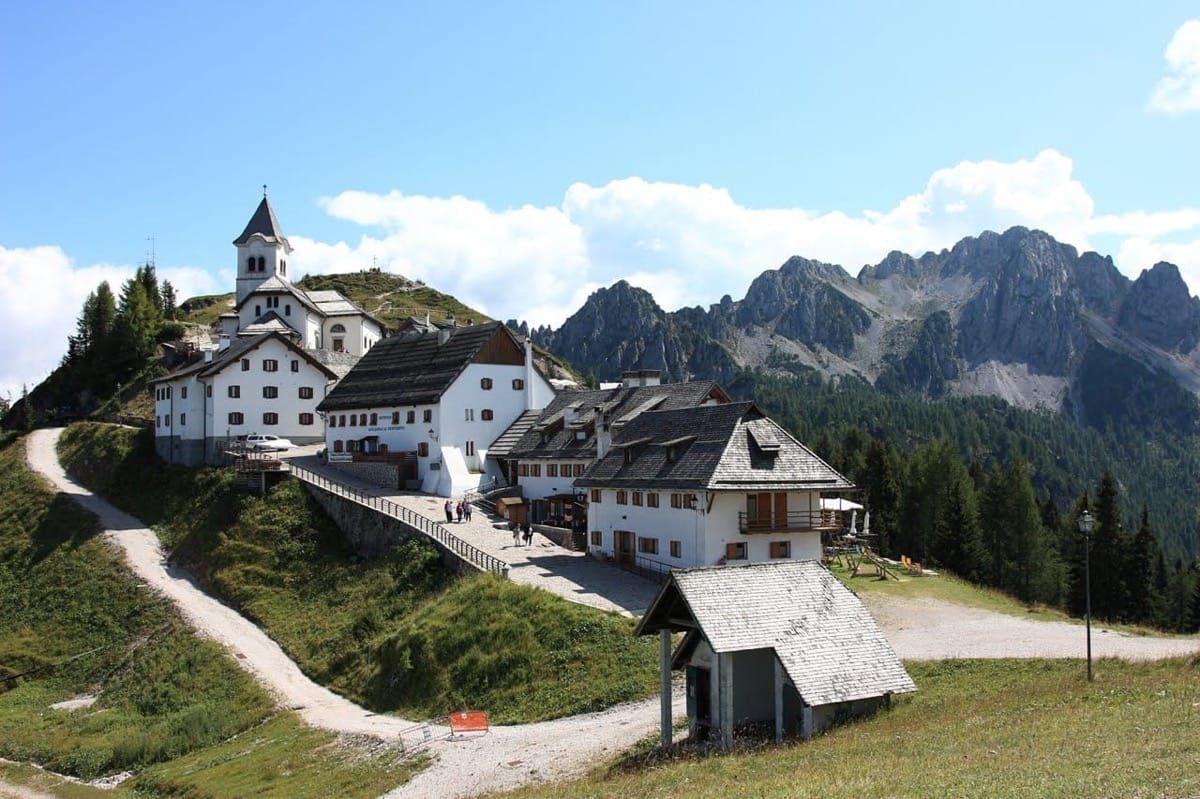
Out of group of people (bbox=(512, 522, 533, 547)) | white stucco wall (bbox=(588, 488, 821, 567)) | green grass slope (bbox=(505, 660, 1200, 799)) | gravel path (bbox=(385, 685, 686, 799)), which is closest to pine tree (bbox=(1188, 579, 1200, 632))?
white stucco wall (bbox=(588, 488, 821, 567))

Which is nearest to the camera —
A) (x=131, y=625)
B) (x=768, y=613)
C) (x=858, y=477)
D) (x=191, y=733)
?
(x=768, y=613)

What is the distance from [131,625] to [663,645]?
36.3 metres

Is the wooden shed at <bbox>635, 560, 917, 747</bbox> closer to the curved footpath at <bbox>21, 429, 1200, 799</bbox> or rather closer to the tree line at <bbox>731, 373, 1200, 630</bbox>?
the curved footpath at <bbox>21, 429, 1200, 799</bbox>

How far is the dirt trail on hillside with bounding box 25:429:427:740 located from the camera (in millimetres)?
35531

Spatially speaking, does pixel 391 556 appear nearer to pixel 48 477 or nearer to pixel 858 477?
pixel 48 477

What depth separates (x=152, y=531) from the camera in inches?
2485

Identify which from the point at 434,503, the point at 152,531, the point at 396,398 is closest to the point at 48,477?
the point at 152,531

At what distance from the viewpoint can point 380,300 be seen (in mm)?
149500

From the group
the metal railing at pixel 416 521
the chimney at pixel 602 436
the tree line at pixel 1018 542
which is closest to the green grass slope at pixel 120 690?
the metal railing at pixel 416 521

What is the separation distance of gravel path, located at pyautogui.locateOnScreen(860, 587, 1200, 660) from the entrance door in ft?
38.2

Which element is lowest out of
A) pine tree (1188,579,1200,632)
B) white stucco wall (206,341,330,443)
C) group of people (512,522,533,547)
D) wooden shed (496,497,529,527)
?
pine tree (1188,579,1200,632)

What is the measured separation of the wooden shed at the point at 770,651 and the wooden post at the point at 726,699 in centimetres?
2

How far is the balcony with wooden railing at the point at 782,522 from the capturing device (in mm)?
43875

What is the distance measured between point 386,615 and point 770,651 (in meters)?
24.9
